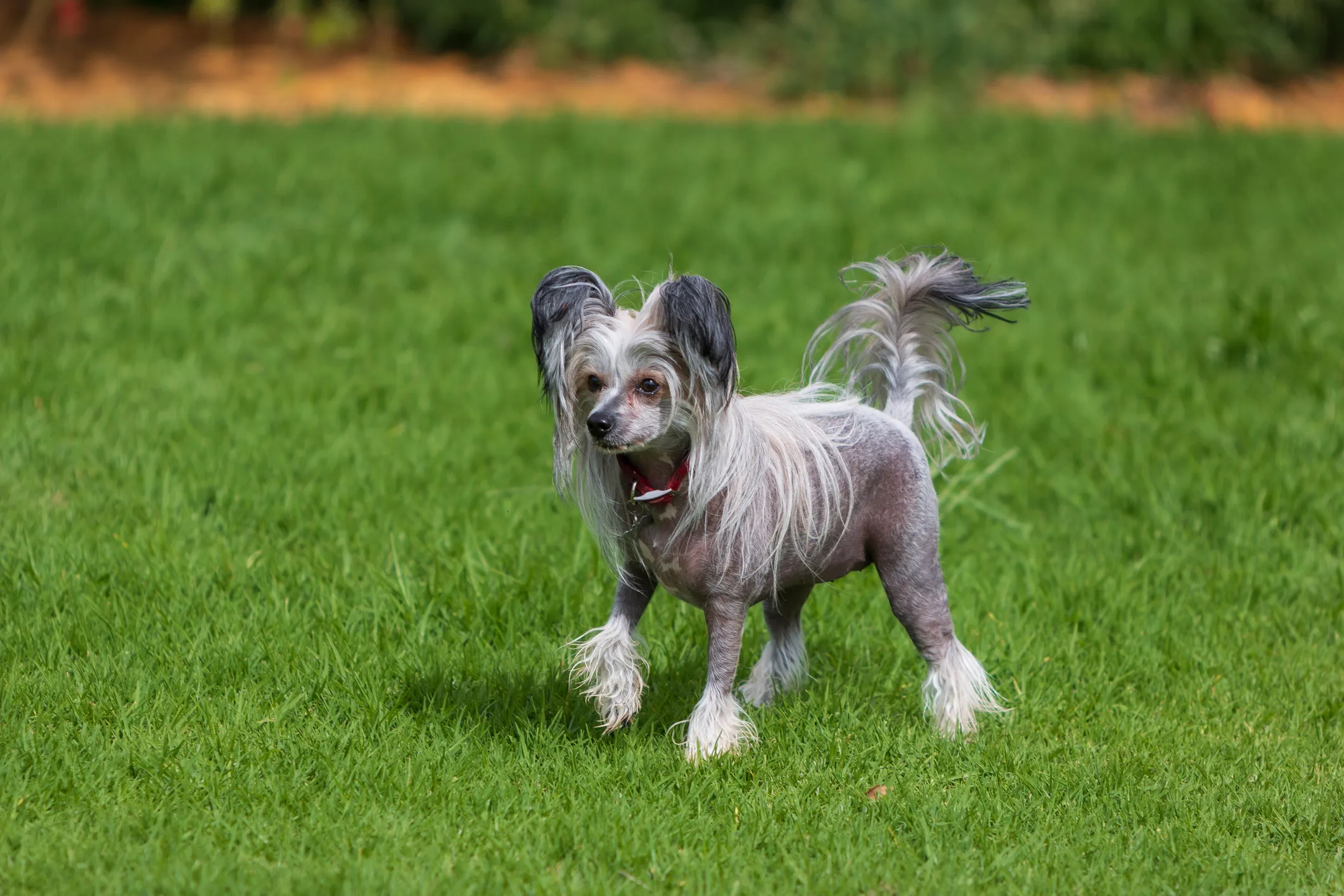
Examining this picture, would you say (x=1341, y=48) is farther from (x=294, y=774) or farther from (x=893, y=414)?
(x=294, y=774)

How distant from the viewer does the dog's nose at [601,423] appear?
3719mm

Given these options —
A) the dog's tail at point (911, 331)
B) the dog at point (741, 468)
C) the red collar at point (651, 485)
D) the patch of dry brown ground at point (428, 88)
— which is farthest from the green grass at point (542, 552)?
the patch of dry brown ground at point (428, 88)

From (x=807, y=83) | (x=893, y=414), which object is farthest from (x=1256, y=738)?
(x=807, y=83)

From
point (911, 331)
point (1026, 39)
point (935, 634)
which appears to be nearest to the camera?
point (935, 634)

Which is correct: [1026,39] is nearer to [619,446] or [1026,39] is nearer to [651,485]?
[651,485]

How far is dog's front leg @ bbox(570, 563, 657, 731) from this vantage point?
415cm

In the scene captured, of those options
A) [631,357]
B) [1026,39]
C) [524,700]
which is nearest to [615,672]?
[524,700]

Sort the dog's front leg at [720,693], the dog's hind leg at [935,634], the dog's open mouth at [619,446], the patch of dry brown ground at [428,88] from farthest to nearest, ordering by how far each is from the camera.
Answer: the patch of dry brown ground at [428,88] < the dog's hind leg at [935,634] < the dog's front leg at [720,693] < the dog's open mouth at [619,446]

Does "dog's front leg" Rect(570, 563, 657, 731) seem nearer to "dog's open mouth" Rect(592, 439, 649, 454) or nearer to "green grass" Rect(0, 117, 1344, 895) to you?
"green grass" Rect(0, 117, 1344, 895)

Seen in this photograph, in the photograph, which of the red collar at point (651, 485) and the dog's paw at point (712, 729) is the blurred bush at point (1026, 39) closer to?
the red collar at point (651, 485)

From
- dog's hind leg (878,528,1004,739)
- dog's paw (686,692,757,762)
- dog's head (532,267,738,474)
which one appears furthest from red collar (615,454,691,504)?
dog's hind leg (878,528,1004,739)

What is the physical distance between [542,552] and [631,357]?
1.93 meters

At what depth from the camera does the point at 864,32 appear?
1327 centimetres

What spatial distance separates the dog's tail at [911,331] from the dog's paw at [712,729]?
3.53 ft
